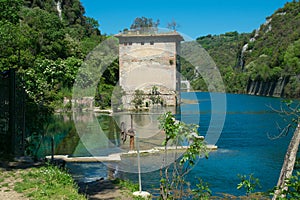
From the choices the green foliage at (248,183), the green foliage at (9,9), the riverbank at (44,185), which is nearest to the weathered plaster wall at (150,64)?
the green foliage at (9,9)

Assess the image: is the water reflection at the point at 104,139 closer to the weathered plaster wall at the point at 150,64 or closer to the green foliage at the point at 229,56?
the weathered plaster wall at the point at 150,64

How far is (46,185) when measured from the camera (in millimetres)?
5523

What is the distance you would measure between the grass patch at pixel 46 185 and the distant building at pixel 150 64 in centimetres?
1776

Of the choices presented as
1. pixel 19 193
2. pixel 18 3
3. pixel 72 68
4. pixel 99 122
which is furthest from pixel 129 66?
pixel 19 193

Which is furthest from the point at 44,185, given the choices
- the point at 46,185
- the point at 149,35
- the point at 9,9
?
the point at 149,35

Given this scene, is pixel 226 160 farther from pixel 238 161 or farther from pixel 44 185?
pixel 44 185

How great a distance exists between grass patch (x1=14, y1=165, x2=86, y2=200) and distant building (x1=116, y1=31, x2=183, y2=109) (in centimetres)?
1776

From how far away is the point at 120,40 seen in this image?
85.1ft

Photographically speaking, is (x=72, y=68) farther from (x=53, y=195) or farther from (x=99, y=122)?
(x=53, y=195)

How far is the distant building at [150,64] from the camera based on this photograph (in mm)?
24844

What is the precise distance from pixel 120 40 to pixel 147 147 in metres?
14.4

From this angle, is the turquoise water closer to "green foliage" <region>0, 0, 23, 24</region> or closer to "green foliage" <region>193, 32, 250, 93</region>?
"green foliage" <region>0, 0, 23, 24</region>

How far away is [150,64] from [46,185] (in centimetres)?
1947

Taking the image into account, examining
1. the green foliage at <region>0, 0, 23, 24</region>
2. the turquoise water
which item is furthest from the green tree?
the green foliage at <region>0, 0, 23, 24</region>
